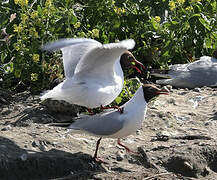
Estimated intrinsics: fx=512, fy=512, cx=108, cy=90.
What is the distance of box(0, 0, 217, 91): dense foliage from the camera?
18.0 feet

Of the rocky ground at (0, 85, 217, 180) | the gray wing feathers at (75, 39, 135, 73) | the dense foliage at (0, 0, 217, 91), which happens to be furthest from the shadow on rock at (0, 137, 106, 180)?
the dense foliage at (0, 0, 217, 91)

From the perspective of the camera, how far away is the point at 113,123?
4.02 meters

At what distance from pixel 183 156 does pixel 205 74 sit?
2.73 metres

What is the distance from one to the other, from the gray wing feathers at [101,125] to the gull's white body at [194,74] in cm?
255

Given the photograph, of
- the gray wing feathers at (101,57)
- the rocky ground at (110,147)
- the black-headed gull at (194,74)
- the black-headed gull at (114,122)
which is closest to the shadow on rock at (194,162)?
the rocky ground at (110,147)

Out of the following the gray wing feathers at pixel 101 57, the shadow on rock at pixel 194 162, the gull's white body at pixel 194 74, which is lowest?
the shadow on rock at pixel 194 162

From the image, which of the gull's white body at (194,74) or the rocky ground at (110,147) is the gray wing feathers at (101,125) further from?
the gull's white body at (194,74)

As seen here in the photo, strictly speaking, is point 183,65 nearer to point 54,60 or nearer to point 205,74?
point 205,74

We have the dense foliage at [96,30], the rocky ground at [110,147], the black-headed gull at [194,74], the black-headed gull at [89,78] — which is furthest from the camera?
the black-headed gull at [194,74]

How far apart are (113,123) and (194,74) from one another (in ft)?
9.85

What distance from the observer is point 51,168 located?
3.83 m

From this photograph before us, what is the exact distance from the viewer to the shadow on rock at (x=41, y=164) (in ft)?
12.1

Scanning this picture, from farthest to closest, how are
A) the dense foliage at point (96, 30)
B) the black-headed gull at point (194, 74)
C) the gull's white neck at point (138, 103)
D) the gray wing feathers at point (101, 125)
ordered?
1. the black-headed gull at point (194, 74)
2. the dense foliage at point (96, 30)
3. the gull's white neck at point (138, 103)
4. the gray wing feathers at point (101, 125)

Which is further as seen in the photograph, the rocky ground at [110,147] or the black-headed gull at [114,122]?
→ the black-headed gull at [114,122]
